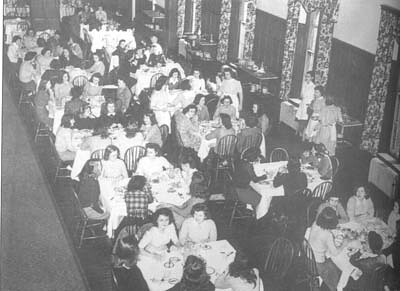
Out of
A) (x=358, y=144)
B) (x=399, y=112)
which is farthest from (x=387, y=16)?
(x=358, y=144)

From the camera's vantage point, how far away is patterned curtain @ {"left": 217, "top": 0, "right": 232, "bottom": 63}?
10.6 meters

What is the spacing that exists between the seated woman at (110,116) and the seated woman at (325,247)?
10.8 ft

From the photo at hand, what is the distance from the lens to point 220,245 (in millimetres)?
6062

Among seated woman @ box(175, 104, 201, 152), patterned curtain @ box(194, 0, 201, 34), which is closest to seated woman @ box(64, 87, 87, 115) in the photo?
seated woman @ box(175, 104, 201, 152)

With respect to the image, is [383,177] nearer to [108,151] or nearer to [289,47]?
[289,47]

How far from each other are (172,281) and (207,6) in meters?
6.91

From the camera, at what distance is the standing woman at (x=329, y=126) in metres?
9.26

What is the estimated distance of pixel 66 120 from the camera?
324 inches

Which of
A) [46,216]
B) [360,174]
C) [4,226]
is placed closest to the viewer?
[4,226]

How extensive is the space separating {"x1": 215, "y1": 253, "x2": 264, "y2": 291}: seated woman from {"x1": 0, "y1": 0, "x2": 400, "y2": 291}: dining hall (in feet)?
0.04

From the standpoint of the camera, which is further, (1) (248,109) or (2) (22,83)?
(1) (248,109)

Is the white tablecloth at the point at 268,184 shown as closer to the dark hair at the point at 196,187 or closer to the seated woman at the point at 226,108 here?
the dark hair at the point at 196,187

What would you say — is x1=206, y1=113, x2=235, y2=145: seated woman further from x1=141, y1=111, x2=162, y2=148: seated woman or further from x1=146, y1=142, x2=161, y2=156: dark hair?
x1=146, y1=142, x2=161, y2=156: dark hair

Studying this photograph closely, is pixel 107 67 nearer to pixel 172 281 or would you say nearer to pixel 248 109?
pixel 248 109
